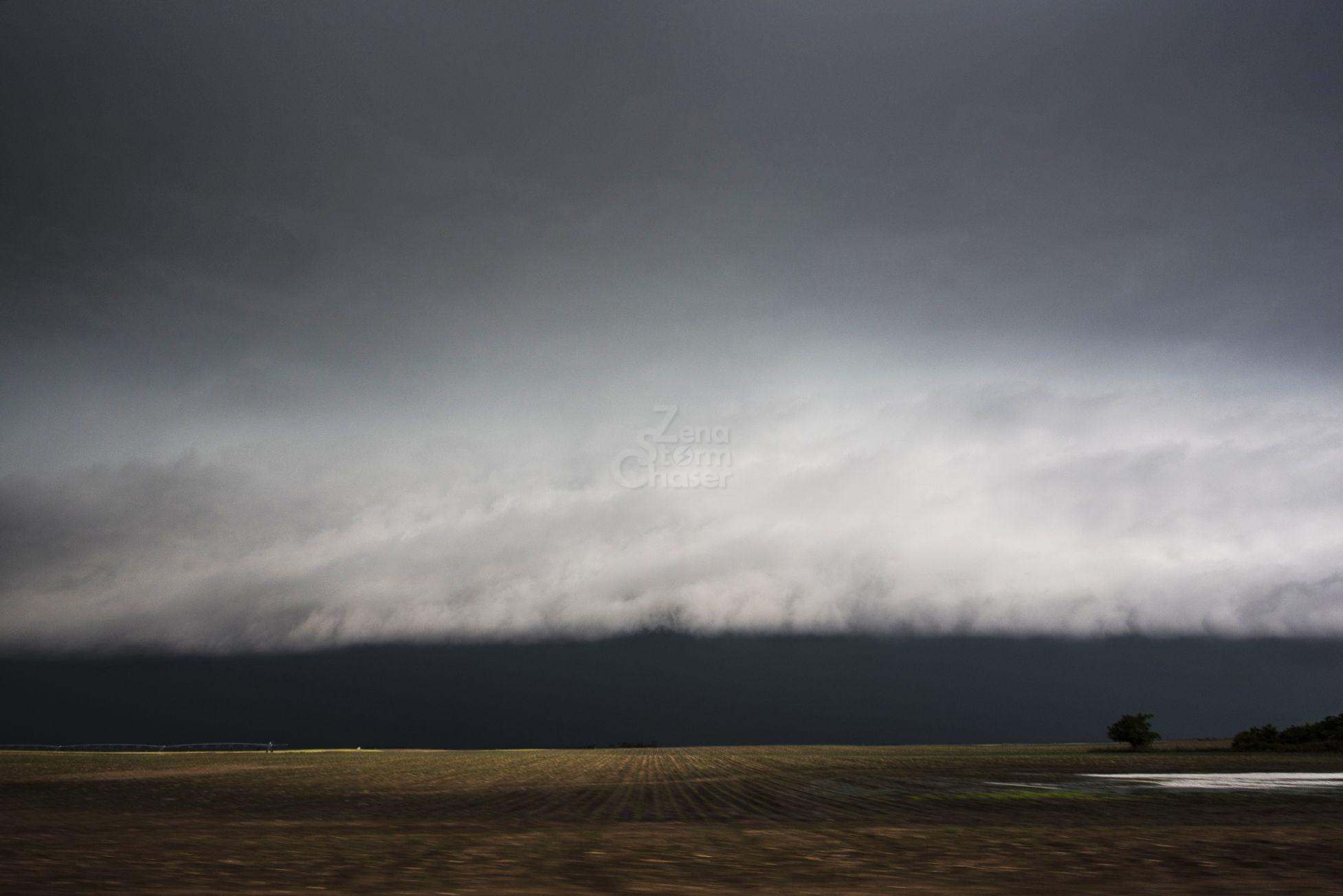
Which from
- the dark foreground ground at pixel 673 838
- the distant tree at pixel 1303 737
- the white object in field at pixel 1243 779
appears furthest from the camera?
the distant tree at pixel 1303 737

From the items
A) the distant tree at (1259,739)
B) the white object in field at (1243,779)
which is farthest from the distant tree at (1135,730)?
the white object in field at (1243,779)

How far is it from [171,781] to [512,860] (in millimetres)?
51685

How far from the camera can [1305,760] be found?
88.2 metres

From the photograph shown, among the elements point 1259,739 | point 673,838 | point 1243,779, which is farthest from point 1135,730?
point 673,838

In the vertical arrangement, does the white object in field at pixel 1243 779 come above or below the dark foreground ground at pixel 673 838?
below

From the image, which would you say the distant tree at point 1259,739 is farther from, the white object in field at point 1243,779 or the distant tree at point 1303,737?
the white object in field at point 1243,779

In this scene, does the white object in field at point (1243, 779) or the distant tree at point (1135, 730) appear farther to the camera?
the distant tree at point (1135, 730)

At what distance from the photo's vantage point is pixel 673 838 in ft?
79.6

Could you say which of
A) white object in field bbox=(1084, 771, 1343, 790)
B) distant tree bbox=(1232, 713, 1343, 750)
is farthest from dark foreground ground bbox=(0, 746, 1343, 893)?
distant tree bbox=(1232, 713, 1343, 750)

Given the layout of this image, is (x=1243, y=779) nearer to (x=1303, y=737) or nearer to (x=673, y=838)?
(x=673, y=838)

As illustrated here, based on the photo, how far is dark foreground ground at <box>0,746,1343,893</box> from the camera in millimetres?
16688

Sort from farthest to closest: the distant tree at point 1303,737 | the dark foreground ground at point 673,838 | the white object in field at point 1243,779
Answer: the distant tree at point 1303,737
the white object in field at point 1243,779
the dark foreground ground at point 673,838

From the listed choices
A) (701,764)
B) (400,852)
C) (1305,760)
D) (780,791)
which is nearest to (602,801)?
(780,791)

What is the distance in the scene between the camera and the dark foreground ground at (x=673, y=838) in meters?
16.7
